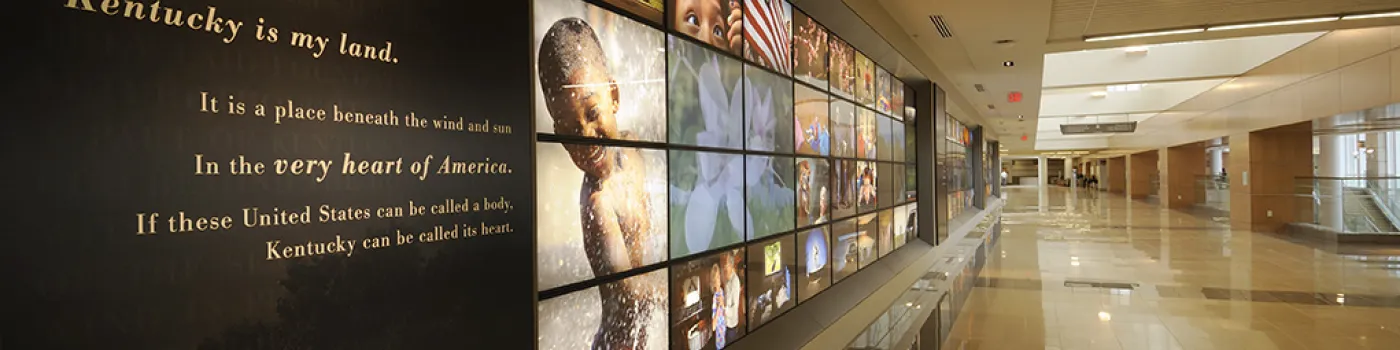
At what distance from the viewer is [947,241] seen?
36.6 feet

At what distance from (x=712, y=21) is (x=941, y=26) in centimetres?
394

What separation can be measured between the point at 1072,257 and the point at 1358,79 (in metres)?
5.33

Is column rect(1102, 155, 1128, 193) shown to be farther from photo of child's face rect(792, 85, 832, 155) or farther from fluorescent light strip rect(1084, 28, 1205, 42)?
photo of child's face rect(792, 85, 832, 155)

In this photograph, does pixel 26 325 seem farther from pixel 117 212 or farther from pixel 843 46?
pixel 843 46

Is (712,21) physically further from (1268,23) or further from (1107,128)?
(1107,128)

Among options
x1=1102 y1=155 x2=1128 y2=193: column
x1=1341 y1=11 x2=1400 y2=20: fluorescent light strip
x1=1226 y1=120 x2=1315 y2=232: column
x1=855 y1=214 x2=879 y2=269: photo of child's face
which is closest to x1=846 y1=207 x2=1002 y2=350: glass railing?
x1=855 y1=214 x2=879 y2=269: photo of child's face

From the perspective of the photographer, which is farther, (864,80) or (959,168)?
(959,168)

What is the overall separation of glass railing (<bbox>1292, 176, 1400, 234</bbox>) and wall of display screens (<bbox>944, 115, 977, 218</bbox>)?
7195 millimetres

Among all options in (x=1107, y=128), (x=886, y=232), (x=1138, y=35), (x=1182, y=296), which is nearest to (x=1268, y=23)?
(x=1138, y=35)

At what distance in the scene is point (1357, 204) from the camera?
1353 centimetres

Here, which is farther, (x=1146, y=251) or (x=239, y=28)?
(x=1146, y=251)

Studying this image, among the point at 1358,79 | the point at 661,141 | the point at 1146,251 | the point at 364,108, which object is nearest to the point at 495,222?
the point at 364,108

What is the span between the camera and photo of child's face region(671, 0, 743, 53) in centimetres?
379

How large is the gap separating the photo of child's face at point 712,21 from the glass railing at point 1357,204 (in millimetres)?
16196
